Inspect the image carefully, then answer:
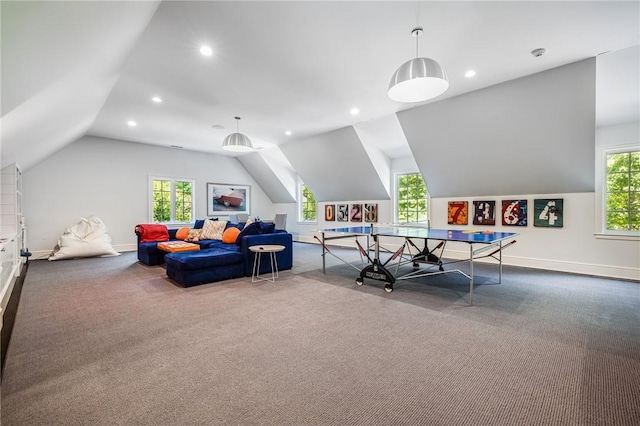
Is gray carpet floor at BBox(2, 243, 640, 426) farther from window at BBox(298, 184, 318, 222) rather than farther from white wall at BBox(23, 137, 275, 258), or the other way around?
window at BBox(298, 184, 318, 222)

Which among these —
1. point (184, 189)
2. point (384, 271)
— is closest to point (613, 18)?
point (384, 271)

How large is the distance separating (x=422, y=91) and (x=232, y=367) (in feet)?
9.69

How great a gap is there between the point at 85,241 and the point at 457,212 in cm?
847

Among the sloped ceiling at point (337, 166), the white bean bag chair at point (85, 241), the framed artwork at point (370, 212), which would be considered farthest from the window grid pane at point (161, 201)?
the framed artwork at point (370, 212)

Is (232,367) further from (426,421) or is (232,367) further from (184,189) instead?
(184,189)

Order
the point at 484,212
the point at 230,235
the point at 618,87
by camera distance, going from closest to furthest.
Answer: the point at 618,87, the point at 230,235, the point at 484,212

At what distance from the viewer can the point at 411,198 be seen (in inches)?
291

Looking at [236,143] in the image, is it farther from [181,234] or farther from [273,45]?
[181,234]

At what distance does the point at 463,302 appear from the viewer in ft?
11.1

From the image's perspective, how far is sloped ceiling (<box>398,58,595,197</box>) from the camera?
4012 millimetres

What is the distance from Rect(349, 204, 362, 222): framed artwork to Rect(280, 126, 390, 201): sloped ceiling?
0.24 metres

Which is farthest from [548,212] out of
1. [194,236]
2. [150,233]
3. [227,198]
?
[227,198]

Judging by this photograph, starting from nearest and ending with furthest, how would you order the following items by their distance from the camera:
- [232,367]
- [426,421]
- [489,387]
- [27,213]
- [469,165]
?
[426,421] < [489,387] < [232,367] < [469,165] < [27,213]

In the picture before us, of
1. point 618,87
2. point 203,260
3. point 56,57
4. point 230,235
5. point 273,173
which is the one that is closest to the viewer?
point 56,57
